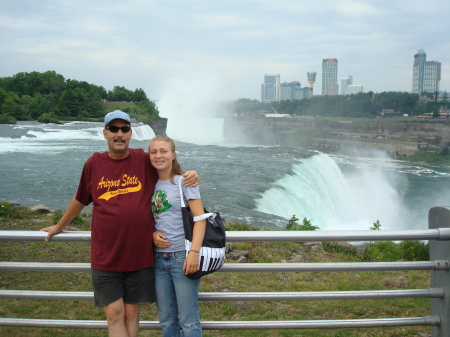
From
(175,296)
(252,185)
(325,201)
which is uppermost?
(175,296)

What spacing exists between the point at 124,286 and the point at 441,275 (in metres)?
1.80

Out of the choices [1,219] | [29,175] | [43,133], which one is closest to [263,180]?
[29,175]

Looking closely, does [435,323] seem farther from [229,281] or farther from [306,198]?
[306,198]

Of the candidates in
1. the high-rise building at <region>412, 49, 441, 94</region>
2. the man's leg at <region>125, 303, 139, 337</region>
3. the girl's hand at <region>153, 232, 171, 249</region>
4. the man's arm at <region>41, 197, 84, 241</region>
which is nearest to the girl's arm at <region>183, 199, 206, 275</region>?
the girl's hand at <region>153, 232, 171, 249</region>

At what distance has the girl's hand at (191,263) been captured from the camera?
228cm

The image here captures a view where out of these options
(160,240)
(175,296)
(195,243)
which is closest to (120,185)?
(160,240)

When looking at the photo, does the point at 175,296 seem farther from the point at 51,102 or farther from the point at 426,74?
the point at 426,74

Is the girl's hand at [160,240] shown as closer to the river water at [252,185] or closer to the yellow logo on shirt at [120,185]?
the yellow logo on shirt at [120,185]

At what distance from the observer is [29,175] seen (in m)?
18.5

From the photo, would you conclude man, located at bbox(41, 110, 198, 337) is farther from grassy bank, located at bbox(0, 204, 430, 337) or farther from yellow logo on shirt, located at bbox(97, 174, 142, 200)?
grassy bank, located at bbox(0, 204, 430, 337)

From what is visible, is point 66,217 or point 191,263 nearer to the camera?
point 191,263

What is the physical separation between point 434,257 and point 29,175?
725 inches

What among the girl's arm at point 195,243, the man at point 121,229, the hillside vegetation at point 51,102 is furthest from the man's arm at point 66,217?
the hillside vegetation at point 51,102

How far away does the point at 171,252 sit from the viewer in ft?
7.84
